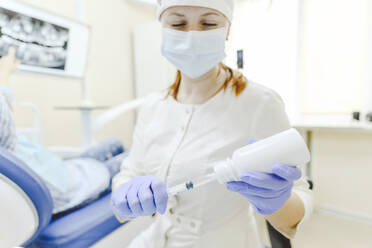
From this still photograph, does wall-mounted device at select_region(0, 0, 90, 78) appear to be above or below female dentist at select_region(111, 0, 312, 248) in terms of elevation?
above

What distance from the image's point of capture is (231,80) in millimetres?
413

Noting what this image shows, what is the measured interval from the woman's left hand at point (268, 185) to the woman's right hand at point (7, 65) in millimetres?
478

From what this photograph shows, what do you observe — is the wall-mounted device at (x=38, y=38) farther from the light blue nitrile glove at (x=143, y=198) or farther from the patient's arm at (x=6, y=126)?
the light blue nitrile glove at (x=143, y=198)

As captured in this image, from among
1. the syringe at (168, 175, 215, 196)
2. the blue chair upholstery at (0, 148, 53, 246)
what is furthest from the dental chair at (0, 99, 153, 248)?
the syringe at (168, 175, 215, 196)

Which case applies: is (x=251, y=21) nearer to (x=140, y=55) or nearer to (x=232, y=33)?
(x=232, y=33)

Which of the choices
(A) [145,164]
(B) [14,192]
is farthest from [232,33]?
(B) [14,192]

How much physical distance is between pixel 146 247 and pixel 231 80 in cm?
45

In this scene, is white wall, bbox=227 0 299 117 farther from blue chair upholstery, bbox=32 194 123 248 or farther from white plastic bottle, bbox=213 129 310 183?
blue chair upholstery, bbox=32 194 123 248

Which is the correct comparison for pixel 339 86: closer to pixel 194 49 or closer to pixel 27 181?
pixel 194 49

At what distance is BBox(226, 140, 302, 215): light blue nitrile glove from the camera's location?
25 cm

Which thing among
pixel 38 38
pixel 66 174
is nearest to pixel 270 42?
pixel 38 38

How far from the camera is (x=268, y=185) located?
10.5 inches

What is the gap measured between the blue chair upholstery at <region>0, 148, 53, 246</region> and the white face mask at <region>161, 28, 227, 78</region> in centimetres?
34

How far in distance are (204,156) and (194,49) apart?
0.21 meters
